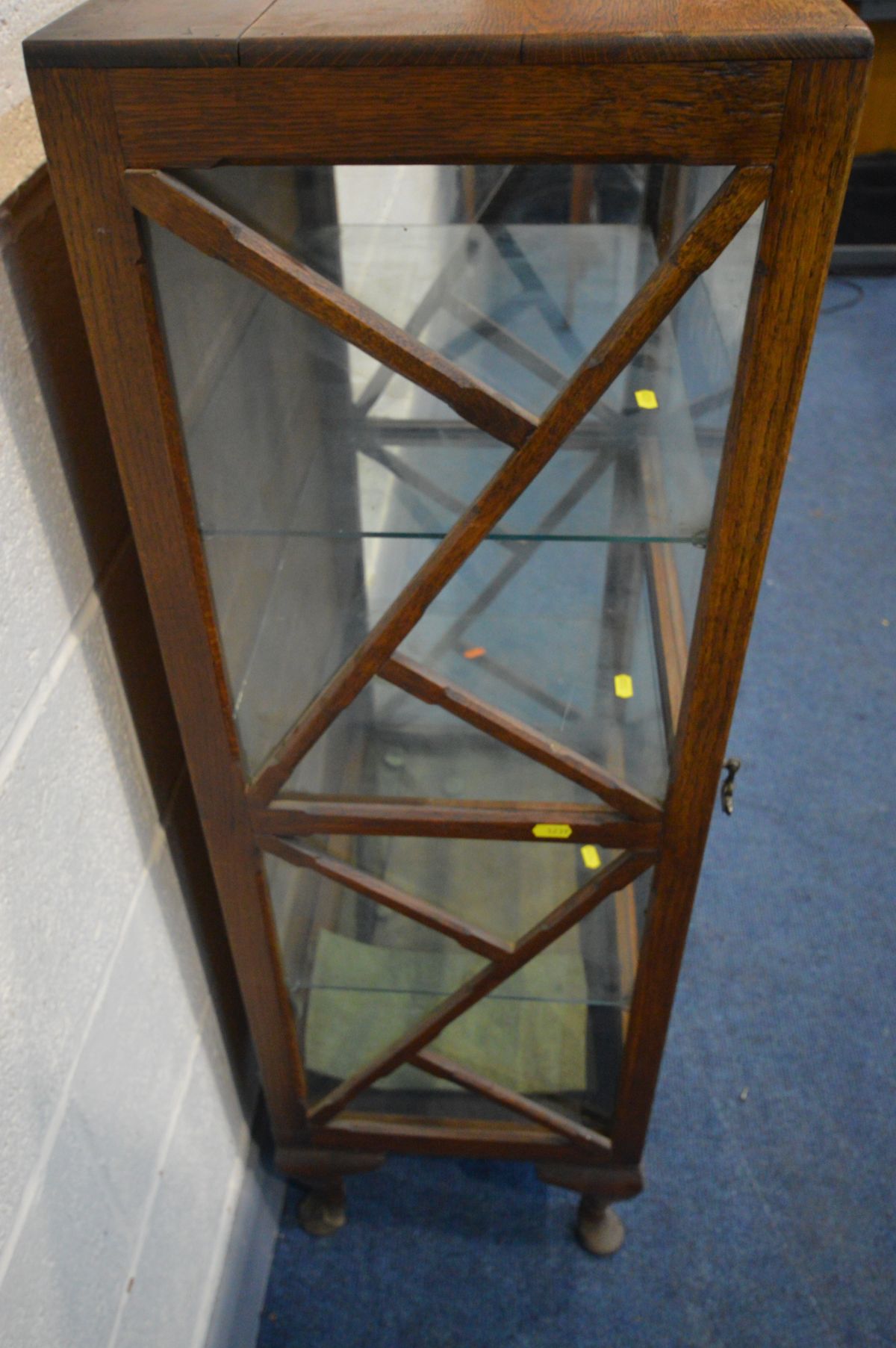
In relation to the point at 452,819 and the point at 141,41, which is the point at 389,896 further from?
the point at 141,41

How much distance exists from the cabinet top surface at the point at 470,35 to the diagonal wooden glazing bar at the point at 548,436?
0.06 metres

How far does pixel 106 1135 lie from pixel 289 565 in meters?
A: 0.42

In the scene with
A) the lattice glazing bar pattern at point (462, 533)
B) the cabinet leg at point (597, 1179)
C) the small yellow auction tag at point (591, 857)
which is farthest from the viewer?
the cabinet leg at point (597, 1179)

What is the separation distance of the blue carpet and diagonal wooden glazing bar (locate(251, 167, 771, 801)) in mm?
731

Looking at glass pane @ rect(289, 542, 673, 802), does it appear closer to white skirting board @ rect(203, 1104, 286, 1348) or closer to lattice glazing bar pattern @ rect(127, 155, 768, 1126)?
lattice glazing bar pattern @ rect(127, 155, 768, 1126)

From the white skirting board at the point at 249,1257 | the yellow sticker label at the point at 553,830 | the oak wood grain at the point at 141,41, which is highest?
the oak wood grain at the point at 141,41

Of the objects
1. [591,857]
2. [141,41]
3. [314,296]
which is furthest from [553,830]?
[141,41]

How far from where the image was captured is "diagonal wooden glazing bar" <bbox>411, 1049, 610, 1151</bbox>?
1.01 metres

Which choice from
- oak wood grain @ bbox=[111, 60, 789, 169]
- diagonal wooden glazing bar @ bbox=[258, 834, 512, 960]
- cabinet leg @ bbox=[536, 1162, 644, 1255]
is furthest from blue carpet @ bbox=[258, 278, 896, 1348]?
oak wood grain @ bbox=[111, 60, 789, 169]

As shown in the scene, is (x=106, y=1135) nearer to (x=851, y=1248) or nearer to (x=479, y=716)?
(x=479, y=716)

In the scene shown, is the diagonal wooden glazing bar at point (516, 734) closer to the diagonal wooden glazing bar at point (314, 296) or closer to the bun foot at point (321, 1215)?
the diagonal wooden glazing bar at point (314, 296)

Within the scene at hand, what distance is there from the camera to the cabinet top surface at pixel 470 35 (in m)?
0.47

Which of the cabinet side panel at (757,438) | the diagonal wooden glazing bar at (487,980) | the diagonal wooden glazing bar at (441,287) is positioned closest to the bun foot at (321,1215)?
the diagonal wooden glazing bar at (487,980)

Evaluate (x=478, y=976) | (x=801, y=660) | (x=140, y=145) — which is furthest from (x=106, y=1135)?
(x=801, y=660)
